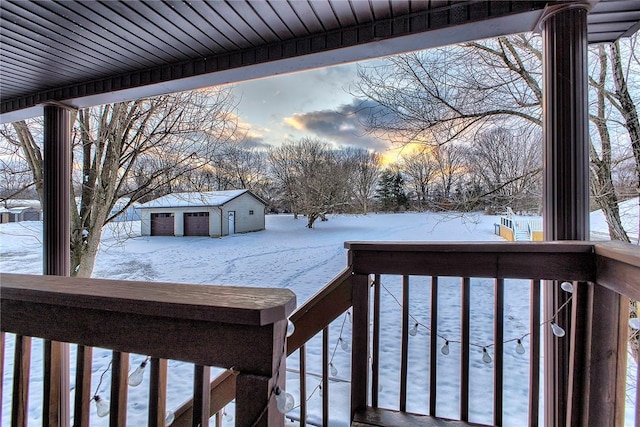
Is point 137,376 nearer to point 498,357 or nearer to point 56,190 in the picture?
point 498,357

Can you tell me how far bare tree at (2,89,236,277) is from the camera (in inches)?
245

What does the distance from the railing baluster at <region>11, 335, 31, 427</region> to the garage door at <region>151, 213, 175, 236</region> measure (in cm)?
1283

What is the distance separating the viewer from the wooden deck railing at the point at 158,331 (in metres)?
0.58

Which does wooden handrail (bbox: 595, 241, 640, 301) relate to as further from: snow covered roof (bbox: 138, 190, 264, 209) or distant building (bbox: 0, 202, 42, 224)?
distant building (bbox: 0, 202, 42, 224)

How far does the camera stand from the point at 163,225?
41.5ft

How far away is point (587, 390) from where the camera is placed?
1.09m

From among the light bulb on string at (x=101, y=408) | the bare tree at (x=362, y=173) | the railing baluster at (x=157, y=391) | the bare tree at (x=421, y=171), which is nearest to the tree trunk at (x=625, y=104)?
the bare tree at (x=421, y=171)

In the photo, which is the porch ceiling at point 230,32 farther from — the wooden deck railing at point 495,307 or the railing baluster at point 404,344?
the railing baluster at point 404,344

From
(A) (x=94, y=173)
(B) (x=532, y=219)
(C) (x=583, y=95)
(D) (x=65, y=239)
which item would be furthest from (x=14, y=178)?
(B) (x=532, y=219)

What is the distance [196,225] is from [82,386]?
1262 centimetres

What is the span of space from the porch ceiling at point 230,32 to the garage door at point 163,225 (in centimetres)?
1056

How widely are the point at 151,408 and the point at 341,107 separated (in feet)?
22.7

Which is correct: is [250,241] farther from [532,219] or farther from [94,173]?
[532,219]

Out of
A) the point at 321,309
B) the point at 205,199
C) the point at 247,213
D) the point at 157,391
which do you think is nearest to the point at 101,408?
the point at 157,391
